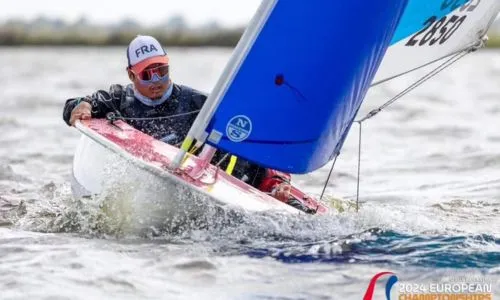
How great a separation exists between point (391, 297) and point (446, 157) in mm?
7042

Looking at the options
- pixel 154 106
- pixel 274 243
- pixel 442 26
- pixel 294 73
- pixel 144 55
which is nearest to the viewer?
pixel 294 73

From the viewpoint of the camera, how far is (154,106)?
24.9 feet

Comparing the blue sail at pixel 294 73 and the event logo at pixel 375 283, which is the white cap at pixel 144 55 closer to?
the blue sail at pixel 294 73

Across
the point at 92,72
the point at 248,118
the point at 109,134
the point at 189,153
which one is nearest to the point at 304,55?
the point at 248,118

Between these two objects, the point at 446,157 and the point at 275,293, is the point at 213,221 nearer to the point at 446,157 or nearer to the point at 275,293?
the point at 275,293

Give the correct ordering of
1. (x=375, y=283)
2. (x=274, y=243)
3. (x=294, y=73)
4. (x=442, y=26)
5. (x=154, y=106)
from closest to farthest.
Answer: (x=375, y=283) < (x=294, y=73) < (x=274, y=243) < (x=442, y=26) < (x=154, y=106)

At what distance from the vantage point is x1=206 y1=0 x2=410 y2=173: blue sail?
6.04m

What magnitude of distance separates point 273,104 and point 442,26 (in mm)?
1666

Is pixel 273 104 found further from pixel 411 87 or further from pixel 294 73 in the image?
pixel 411 87

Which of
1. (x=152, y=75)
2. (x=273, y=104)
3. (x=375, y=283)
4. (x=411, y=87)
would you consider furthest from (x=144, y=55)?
(x=375, y=283)

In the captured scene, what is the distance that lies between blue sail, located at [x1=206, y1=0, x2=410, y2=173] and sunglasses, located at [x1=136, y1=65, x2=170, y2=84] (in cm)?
144

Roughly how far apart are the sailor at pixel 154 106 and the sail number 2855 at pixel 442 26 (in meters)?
1.29

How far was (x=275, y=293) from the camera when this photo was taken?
5379 millimetres

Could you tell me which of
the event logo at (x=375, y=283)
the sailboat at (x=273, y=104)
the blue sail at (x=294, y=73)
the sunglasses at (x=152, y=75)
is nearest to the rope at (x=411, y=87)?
the sailboat at (x=273, y=104)
